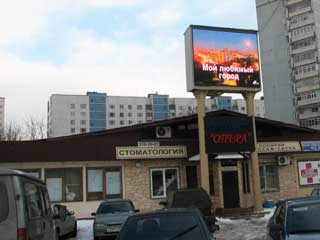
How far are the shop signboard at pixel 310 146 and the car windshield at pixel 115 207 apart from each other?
14178mm

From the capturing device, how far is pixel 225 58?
2783cm

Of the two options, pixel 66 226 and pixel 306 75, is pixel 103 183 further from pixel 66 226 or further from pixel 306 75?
pixel 306 75

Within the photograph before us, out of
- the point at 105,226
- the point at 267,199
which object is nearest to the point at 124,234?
the point at 105,226

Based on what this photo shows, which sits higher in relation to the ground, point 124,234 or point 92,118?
point 92,118

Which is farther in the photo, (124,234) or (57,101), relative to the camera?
(57,101)

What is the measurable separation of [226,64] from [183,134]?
4.86m

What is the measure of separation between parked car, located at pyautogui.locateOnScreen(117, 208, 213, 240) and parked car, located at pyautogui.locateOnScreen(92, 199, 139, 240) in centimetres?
1002

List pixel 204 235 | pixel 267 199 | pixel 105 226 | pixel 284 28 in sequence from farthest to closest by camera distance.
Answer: pixel 284 28, pixel 267 199, pixel 105 226, pixel 204 235

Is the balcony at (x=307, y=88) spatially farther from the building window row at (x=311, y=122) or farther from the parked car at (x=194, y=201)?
the parked car at (x=194, y=201)

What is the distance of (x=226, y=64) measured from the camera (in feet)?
91.1

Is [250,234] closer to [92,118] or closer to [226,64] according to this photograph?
[226,64]

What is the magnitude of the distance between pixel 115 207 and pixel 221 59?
37.4 feet

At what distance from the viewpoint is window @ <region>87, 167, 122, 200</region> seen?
27.6 m

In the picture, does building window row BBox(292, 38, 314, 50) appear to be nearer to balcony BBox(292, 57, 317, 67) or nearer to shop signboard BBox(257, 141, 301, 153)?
balcony BBox(292, 57, 317, 67)
